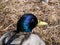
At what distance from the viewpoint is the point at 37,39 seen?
4348 millimetres

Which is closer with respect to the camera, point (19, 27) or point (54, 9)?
point (19, 27)

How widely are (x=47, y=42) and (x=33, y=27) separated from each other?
356 millimetres

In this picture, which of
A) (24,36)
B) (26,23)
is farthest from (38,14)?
(24,36)

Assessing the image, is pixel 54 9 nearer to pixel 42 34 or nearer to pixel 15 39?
pixel 42 34

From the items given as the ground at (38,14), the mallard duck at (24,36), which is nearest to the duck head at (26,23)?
the mallard duck at (24,36)

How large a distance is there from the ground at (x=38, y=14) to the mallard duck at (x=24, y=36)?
0.92 feet

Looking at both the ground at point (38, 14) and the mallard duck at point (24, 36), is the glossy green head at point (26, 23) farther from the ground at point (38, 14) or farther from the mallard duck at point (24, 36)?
the ground at point (38, 14)

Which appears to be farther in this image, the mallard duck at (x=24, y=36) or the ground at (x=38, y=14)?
the ground at (x=38, y=14)

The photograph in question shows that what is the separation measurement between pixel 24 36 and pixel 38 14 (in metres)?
1.58

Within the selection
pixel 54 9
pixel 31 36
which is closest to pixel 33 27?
pixel 31 36

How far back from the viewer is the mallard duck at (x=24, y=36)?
4.05m

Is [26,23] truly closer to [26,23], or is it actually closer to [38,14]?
[26,23]

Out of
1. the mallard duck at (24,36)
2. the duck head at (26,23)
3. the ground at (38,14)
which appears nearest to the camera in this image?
the mallard duck at (24,36)

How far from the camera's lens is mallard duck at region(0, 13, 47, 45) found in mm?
4051
